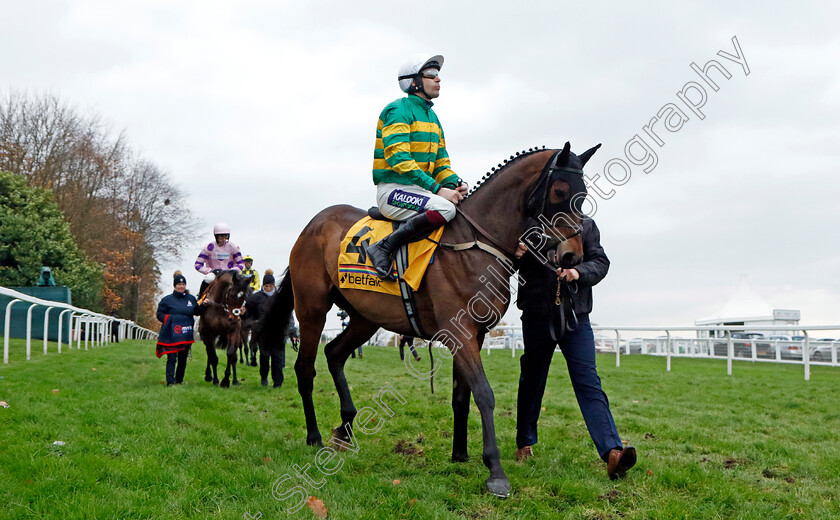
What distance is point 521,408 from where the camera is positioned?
16.0 ft

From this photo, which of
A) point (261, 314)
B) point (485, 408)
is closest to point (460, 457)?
point (485, 408)

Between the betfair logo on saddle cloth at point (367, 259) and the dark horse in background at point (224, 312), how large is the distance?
18.7ft

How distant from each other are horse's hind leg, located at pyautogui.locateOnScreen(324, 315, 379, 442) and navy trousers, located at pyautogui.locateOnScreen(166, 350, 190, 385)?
15.5 feet

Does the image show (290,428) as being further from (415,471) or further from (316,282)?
(415,471)

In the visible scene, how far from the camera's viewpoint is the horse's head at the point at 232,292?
10.3 m

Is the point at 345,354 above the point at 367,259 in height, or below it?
below

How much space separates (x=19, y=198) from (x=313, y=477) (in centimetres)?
2419

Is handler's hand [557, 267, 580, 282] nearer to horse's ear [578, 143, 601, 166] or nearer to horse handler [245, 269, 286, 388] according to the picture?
horse's ear [578, 143, 601, 166]

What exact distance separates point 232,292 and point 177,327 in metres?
1.09

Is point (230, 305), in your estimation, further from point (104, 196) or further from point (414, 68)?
point (104, 196)

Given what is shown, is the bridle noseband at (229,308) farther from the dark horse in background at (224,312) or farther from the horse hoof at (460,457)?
the horse hoof at (460,457)

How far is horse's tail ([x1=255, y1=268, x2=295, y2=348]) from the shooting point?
21.5ft

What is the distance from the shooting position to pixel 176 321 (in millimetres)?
9727

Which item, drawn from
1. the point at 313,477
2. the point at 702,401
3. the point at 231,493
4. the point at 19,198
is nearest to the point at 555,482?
the point at 313,477
